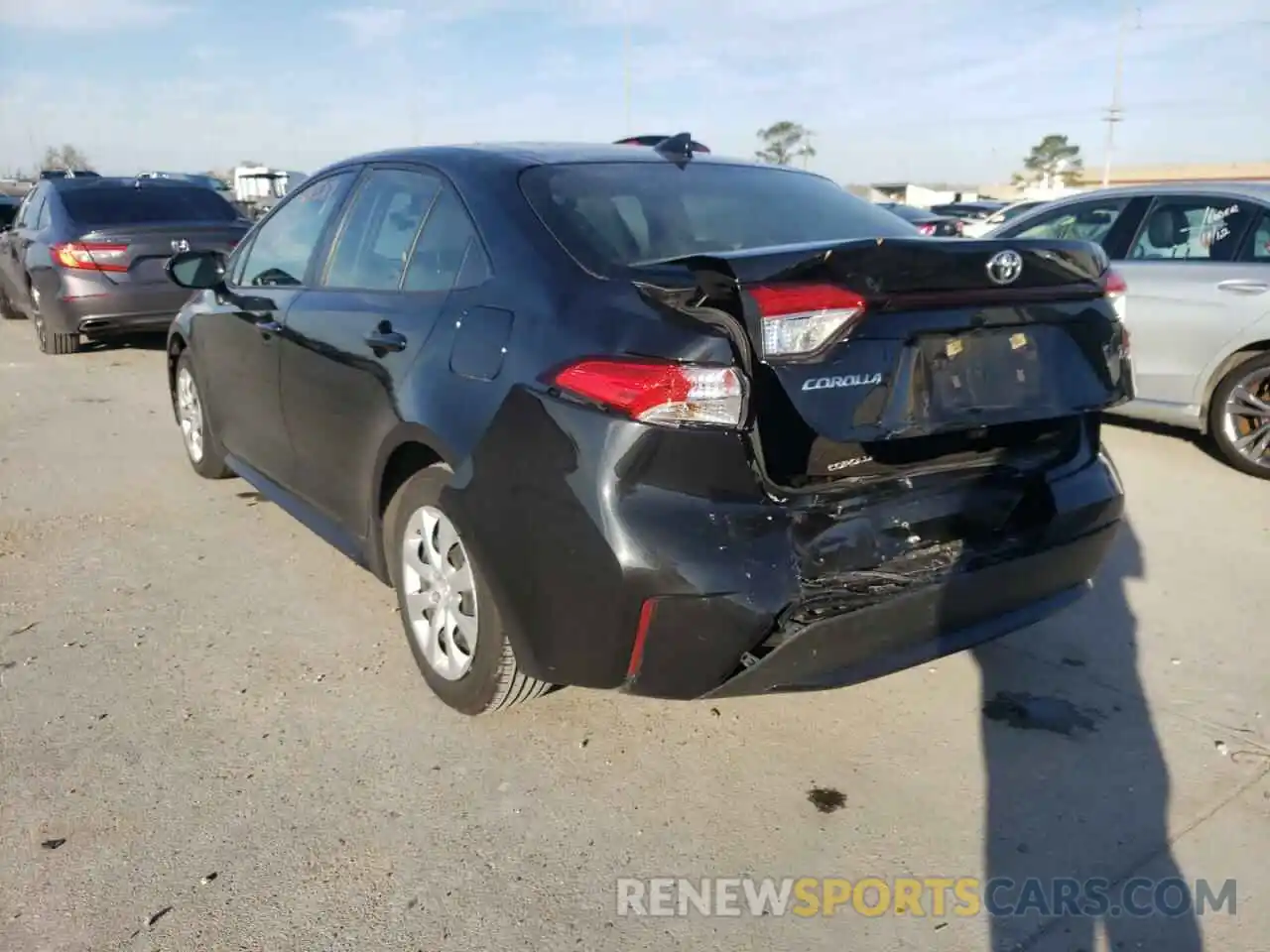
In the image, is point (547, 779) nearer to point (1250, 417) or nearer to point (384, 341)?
point (384, 341)

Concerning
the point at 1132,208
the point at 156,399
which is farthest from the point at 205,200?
the point at 1132,208

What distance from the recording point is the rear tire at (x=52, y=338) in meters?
9.74

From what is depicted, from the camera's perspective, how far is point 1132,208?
20.5 feet

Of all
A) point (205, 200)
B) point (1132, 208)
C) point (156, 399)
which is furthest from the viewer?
point (205, 200)

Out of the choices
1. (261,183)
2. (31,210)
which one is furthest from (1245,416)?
(261,183)

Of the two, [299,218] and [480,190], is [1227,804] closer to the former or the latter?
[480,190]

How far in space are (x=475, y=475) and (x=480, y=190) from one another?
2.88 ft

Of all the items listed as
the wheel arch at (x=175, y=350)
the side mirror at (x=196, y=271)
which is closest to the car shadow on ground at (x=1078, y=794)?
the side mirror at (x=196, y=271)

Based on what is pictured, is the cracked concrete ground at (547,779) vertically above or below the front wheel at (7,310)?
below

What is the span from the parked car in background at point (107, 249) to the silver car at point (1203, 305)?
7.16 metres

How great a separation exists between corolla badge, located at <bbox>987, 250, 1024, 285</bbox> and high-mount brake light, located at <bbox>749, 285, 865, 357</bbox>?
0.45 m

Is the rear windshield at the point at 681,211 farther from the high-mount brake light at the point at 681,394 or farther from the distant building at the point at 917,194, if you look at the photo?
the distant building at the point at 917,194

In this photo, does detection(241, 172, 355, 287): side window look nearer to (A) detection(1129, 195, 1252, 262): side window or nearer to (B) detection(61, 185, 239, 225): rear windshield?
(A) detection(1129, 195, 1252, 262): side window

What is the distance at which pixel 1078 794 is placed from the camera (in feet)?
8.98
